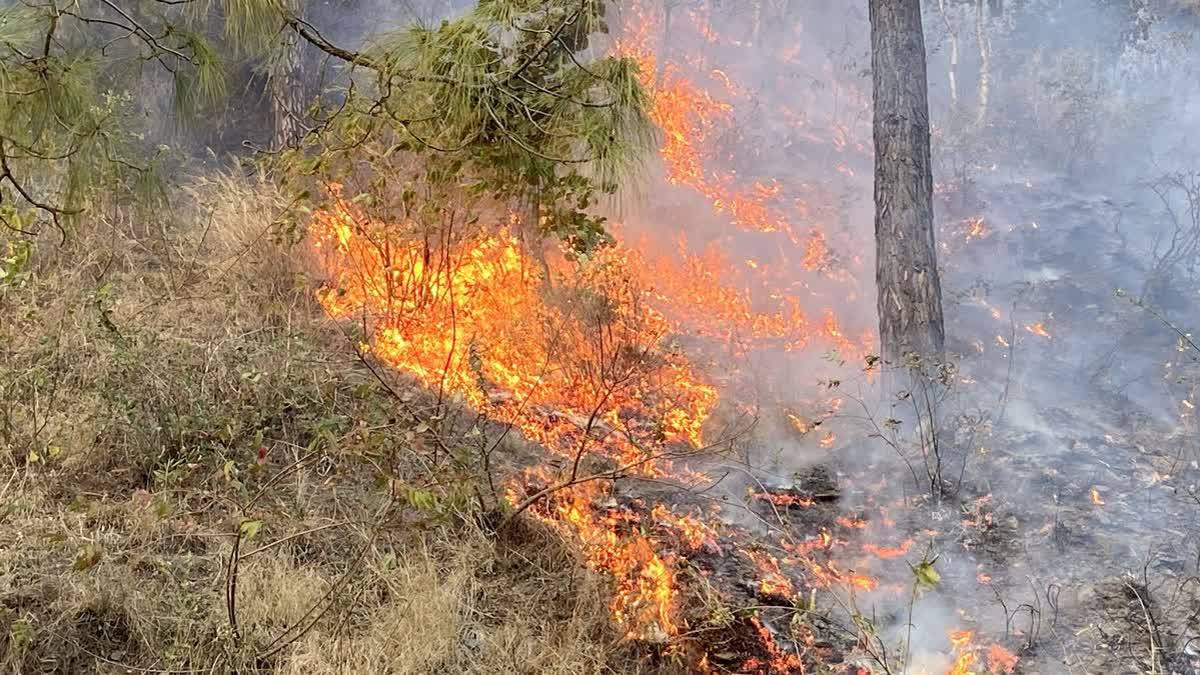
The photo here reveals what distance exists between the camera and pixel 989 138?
11719 mm

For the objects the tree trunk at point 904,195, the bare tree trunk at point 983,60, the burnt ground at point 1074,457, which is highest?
the bare tree trunk at point 983,60

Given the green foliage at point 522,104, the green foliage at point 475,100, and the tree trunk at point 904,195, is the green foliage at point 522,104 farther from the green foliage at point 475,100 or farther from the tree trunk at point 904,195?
the tree trunk at point 904,195

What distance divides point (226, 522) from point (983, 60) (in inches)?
555

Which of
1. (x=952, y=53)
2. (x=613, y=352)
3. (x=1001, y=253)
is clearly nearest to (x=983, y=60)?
(x=952, y=53)

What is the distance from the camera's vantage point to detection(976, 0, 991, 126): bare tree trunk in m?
12.8

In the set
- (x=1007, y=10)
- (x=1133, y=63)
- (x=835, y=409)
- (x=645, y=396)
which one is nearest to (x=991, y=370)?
(x=835, y=409)

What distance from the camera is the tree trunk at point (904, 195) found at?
546 cm

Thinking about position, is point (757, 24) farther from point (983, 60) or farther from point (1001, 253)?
point (1001, 253)

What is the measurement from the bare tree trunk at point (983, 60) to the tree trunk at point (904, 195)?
8.06m

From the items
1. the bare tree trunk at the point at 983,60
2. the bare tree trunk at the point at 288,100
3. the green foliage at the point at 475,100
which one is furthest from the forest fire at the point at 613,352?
the bare tree trunk at the point at 983,60

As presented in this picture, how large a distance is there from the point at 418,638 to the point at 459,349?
2519 millimetres

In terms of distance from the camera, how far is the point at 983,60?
1343 cm

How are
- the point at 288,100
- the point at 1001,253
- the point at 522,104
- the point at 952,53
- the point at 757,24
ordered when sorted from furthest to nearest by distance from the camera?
1. the point at 952,53
2. the point at 757,24
3. the point at 1001,253
4. the point at 288,100
5. the point at 522,104

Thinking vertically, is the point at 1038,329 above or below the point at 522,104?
below
